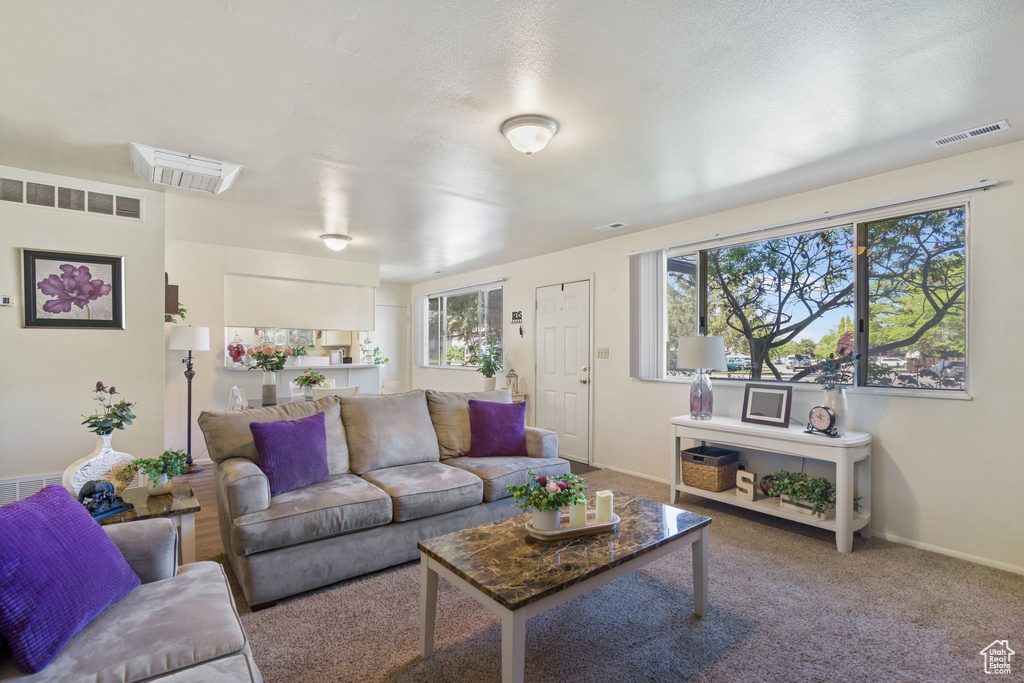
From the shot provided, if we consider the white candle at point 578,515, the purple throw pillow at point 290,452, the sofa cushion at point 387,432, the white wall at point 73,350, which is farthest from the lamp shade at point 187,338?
the white candle at point 578,515

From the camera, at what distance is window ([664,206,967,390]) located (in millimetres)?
3068

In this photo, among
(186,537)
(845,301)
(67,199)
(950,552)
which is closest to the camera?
(186,537)

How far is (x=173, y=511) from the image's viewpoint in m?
2.20

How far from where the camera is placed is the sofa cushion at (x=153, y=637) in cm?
121

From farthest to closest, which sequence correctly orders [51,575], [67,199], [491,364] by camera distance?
[491,364] < [67,199] < [51,575]

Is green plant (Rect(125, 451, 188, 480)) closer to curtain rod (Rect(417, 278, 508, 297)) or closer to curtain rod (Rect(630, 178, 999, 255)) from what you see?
curtain rod (Rect(630, 178, 999, 255))

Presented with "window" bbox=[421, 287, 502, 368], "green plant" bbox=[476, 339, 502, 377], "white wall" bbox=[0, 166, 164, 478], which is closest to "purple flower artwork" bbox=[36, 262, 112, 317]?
"white wall" bbox=[0, 166, 164, 478]

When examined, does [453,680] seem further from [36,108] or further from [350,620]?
[36,108]

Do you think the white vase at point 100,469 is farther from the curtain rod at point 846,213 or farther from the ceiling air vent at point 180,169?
the curtain rod at point 846,213

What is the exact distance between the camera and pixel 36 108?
2389 millimetres

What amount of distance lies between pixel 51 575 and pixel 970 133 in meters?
4.29

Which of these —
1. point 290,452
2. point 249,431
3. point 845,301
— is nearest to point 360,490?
point 290,452

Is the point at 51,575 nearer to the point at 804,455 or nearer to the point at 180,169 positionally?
the point at 180,169

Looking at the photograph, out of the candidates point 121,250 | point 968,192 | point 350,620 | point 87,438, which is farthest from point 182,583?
point 968,192
